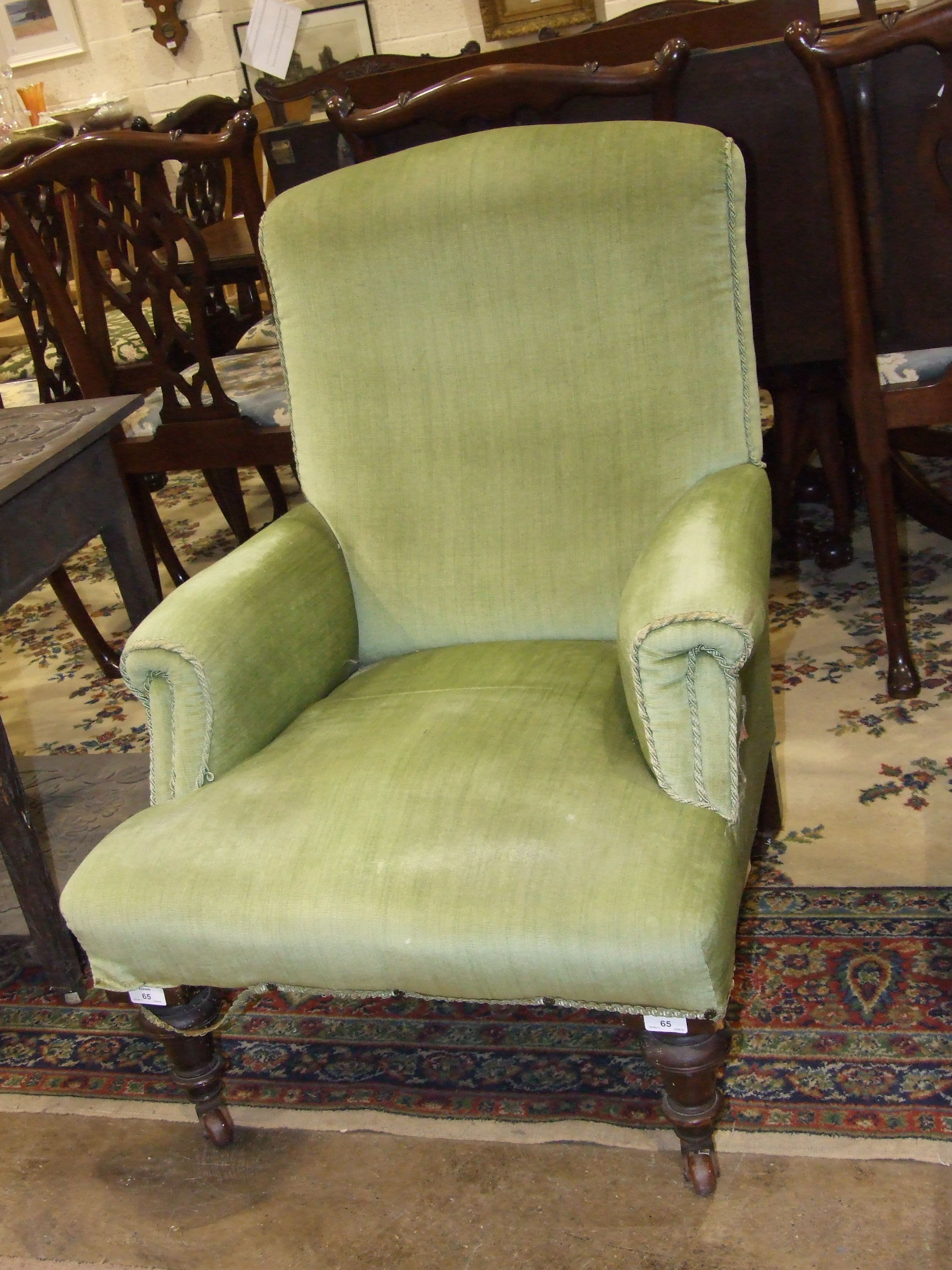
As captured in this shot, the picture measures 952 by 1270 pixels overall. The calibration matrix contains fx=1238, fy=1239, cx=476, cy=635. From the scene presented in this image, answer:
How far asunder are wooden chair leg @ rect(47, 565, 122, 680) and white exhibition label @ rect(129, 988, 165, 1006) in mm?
1315

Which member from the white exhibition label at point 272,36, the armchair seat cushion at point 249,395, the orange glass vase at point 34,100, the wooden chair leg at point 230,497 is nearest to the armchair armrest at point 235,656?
the armchair seat cushion at point 249,395

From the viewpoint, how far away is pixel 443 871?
1168mm

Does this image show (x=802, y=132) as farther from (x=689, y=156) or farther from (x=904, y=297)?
(x=689, y=156)

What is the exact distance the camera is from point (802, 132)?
194cm

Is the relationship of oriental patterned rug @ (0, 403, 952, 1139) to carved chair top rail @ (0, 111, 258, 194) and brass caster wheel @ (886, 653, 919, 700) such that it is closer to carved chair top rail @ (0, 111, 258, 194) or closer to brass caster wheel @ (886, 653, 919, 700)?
brass caster wheel @ (886, 653, 919, 700)

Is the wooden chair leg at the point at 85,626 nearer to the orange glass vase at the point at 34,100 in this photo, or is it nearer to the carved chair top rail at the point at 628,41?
the carved chair top rail at the point at 628,41

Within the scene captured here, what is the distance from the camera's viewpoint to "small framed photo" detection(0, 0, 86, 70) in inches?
187

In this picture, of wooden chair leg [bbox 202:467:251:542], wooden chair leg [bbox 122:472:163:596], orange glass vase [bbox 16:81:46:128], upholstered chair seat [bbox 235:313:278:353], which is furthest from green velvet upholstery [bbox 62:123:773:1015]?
orange glass vase [bbox 16:81:46:128]

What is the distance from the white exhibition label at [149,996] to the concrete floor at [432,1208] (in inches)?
9.5

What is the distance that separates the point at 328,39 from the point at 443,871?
13.5ft

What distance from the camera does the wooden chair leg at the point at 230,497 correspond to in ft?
9.48

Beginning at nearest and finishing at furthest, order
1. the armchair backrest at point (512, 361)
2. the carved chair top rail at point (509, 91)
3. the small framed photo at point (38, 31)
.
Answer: the armchair backrest at point (512, 361)
the carved chair top rail at point (509, 91)
the small framed photo at point (38, 31)

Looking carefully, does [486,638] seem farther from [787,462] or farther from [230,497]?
[230,497]

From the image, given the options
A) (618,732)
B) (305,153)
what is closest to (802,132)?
(305,153)
